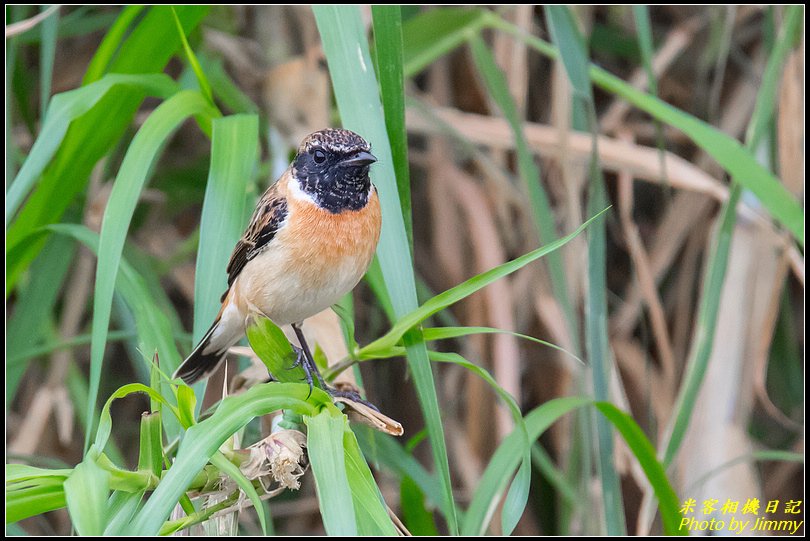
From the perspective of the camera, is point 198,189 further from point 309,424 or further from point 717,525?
point 717,525

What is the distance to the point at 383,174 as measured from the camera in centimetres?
167

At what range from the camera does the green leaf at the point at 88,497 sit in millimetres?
1141

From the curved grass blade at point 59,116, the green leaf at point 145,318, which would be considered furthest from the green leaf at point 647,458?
the curved grass blade at point 59,116

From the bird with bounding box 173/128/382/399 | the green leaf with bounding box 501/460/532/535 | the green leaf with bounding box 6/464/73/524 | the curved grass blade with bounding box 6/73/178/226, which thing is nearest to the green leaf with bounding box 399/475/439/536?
the bird with bounding box 173/128/382/399

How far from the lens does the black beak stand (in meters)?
1.88

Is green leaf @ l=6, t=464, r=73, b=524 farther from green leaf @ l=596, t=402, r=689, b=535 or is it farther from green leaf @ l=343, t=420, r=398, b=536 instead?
green leaf @ l=596, t=402, r=689, b=535

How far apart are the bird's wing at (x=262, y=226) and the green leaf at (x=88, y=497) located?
906 millimetres

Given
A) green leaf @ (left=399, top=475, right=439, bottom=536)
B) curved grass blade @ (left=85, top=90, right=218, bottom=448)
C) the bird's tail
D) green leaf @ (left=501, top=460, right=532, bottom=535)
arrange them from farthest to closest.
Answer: green leaf @ (left=399, top=475, right=439, bottom=536), the bird's tail, curved grass blade @ (left=85, top=90, right=218, bottom=448), green leaf @ (left=501, top=460, right=532, bottom=535)

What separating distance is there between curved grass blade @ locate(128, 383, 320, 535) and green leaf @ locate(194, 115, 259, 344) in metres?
0.39

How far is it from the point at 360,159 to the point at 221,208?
34 centimetres

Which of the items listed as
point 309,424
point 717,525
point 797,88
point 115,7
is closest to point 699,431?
point 717,525

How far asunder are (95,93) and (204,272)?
1.95 ft

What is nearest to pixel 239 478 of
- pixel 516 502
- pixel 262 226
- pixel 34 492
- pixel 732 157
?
pixel 34 492

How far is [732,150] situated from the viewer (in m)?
2.35
